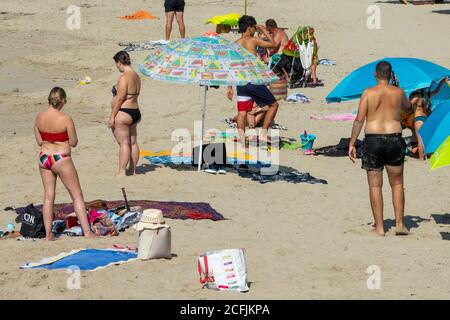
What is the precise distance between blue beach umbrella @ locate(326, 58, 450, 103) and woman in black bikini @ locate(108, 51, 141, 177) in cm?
275

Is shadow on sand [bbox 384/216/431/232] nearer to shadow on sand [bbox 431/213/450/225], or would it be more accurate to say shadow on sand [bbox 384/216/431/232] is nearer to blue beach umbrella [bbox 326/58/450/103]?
shadow on sand [bbox 431/213/450/225]

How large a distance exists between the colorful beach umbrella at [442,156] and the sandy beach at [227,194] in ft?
2.84

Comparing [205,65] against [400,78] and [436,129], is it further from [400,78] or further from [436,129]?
[436,129]

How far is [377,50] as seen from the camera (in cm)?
2300

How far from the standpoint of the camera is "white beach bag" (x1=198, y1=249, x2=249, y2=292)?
28.7ft

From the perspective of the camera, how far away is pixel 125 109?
13.1 metres

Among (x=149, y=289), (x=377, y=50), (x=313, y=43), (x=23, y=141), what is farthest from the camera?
(x=377, y=50)

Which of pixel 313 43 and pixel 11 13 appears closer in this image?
pixel 313 43

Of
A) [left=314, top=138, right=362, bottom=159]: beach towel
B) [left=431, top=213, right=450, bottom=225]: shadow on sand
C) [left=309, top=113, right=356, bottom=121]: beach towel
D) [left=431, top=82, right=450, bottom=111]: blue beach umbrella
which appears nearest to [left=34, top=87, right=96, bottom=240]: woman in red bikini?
[left=431, top=213, right=450, bottom=225]: shadow on sand

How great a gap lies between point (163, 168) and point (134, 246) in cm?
399

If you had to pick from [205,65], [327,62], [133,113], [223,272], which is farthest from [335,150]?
[327,62]

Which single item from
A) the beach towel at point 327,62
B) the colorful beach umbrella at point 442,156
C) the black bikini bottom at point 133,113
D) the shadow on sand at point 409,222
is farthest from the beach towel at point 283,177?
the beach towel at point 327,62

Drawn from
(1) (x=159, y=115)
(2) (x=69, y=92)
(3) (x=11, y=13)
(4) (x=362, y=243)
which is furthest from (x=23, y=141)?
(3) (x=11, y=13)
